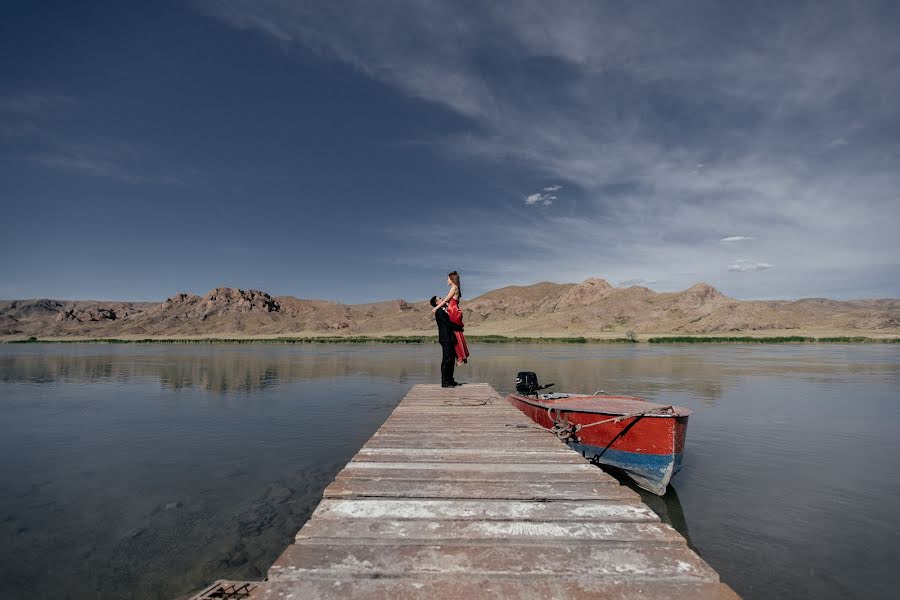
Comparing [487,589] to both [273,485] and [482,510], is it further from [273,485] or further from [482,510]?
[273,485]

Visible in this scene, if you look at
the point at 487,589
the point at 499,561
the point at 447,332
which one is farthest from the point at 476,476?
the point at 447,332

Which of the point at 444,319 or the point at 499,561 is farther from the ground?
the point at 444,319

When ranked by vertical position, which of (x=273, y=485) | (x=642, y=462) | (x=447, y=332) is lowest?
(x=273, y=485)

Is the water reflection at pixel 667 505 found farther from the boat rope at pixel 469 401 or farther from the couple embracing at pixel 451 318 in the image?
the couple embracing at pixel 451 318

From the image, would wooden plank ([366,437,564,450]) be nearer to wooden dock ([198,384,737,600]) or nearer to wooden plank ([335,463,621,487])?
wooden dock ([198,384,737,600])

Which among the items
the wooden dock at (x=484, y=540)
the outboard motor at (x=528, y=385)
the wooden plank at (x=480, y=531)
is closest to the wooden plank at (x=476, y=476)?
the wooden dock at (x=484, y=540)

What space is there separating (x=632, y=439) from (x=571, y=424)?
5.75 feet

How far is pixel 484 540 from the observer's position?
11.8 feet

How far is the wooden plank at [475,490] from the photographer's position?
458 cm

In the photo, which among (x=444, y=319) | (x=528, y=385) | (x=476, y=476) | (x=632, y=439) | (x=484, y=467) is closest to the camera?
(x=476, y=476)

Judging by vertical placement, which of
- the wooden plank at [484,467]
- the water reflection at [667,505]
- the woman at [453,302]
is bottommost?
the water reflection at [667,505]

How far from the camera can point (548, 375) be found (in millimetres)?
33781

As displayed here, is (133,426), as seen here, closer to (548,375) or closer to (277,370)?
(277,370)

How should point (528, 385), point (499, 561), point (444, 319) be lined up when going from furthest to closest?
1. point (528, 385)
2. point (444, 319)
3. point (499, 561)
